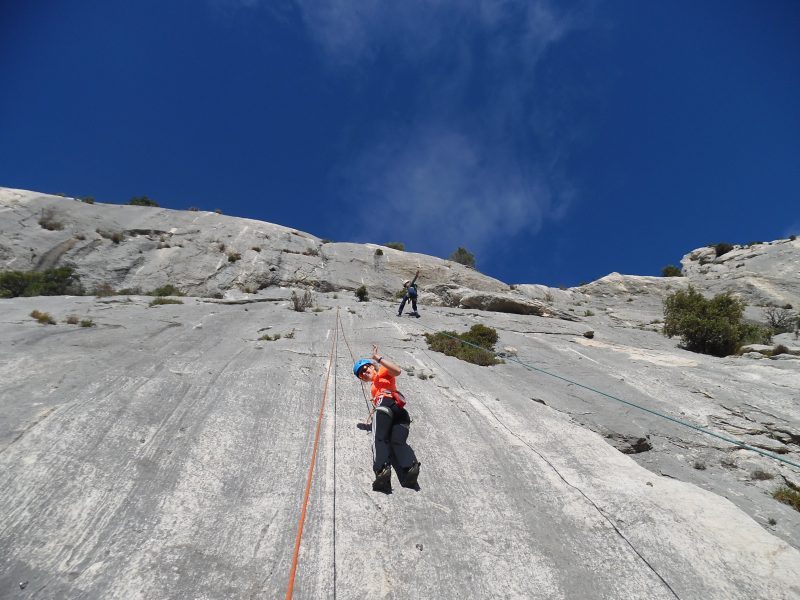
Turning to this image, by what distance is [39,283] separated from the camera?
1850 centimetres

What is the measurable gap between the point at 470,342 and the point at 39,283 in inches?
821

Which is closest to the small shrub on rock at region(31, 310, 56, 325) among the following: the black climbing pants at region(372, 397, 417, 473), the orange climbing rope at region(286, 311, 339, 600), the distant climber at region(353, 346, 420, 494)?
the orange climbing rope at region(286, 311, 339, 600)

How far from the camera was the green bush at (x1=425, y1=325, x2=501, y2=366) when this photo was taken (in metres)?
11.7

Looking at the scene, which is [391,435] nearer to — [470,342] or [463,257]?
[470,342]

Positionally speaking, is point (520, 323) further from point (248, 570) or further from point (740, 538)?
point (248, 570)

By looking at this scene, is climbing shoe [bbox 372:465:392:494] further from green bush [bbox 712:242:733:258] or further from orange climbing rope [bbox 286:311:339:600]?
green bush [bbox 712:242:733:258]

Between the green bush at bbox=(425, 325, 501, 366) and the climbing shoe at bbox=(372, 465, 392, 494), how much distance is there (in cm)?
675

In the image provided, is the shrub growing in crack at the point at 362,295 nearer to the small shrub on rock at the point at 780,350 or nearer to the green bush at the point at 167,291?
the green bush at the point at 167,291

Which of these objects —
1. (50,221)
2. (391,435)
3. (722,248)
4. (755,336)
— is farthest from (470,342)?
(722,248)

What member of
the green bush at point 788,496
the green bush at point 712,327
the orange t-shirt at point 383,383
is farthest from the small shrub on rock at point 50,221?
the green bush at point 712,327

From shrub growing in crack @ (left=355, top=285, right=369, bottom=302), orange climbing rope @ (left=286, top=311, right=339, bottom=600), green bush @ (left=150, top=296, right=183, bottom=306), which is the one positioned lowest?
orange climbing rope @ (left=286, top=311, right=339, bottom=600)

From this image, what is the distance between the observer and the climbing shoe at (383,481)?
506cm

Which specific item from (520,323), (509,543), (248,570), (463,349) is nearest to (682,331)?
(520,323)

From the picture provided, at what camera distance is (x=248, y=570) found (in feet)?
12.6
